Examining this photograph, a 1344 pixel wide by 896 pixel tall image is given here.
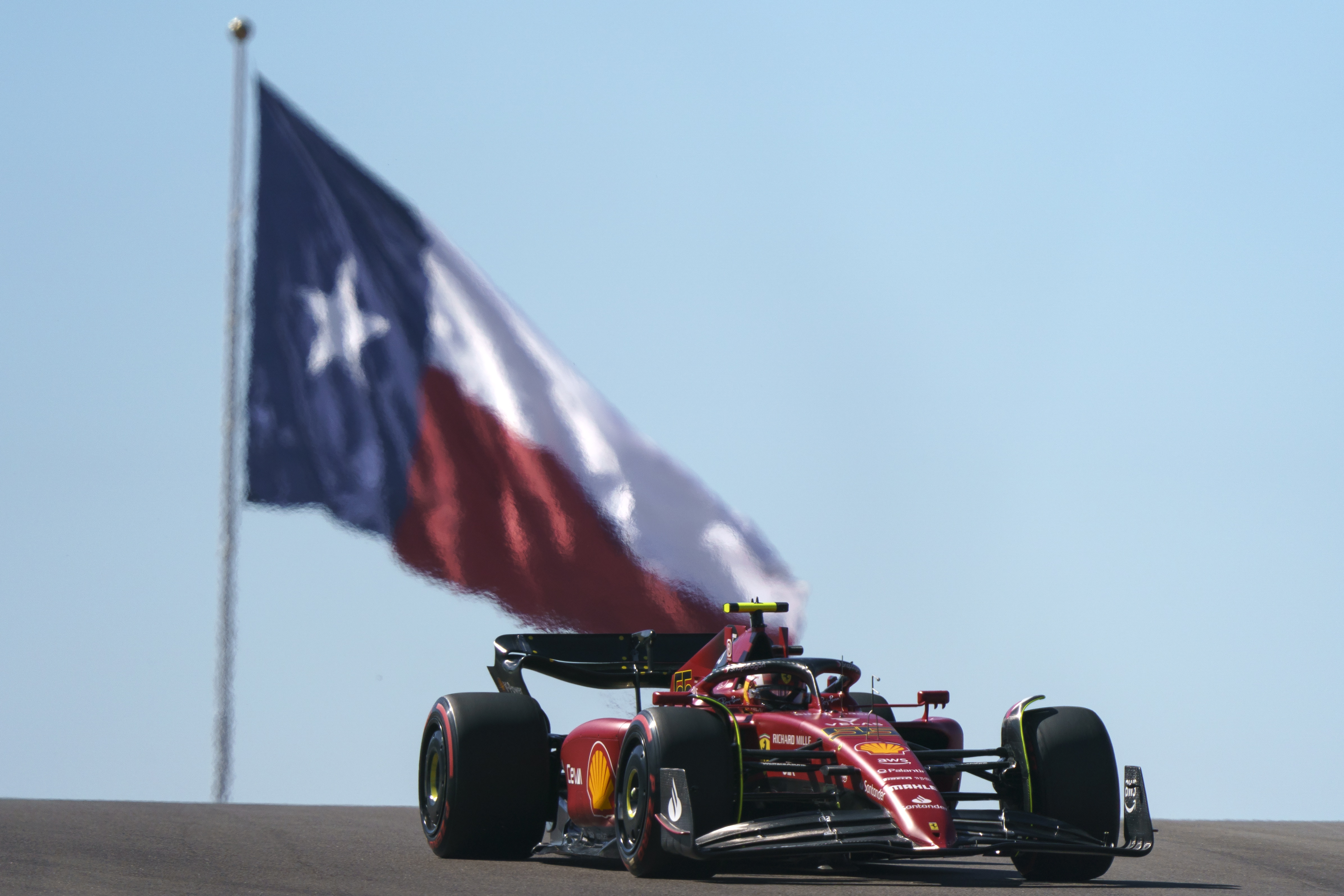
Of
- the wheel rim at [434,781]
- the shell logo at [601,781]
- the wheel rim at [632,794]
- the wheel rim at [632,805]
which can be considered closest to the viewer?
the wheel rim at [632,805]

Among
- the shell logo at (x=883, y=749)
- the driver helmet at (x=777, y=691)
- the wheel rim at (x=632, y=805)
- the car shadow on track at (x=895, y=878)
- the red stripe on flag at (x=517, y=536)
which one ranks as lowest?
the car shadow on track at (x=895, y=878)

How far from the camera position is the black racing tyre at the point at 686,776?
1291 cm

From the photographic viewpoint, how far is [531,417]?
73.7 ft

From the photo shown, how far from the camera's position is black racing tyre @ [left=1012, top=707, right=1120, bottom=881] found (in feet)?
45.5

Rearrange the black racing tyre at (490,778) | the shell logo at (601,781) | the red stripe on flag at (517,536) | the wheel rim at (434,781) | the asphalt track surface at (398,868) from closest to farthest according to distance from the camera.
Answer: the asphalt track surface at (398,868)
the shell logo at (601,781)
the black racing tyre at (490,778)
the wheel rim at (434,781)
the red stripe on flag at (517,536)

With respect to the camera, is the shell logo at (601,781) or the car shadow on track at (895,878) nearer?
the car shadow on track at (895,878)

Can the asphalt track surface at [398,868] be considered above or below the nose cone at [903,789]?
below

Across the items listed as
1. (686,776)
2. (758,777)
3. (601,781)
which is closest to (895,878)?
(758,777)

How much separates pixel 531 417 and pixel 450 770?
766cm

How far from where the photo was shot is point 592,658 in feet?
58.3

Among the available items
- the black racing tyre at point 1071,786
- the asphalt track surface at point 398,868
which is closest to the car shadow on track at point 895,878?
the asphalt track surface at point 398,868

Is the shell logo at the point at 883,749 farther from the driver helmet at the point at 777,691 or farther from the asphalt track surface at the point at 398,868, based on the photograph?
the driver helmet at the point at 777,691

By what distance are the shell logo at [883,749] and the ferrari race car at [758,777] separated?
2cm

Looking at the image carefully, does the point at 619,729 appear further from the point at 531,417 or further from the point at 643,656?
the point at 531,417
